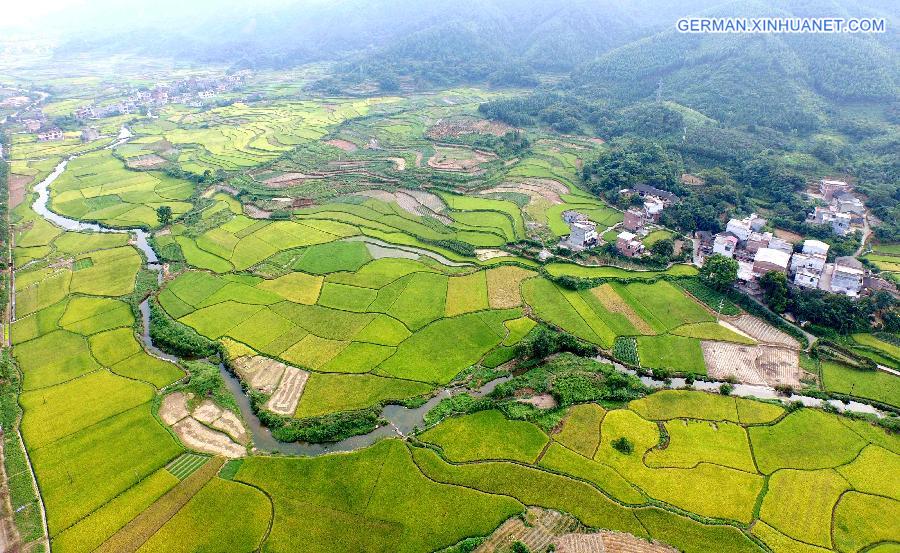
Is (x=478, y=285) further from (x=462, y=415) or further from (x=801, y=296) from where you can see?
(x=801, y=296)

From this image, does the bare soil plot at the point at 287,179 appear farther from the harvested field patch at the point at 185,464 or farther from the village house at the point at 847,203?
the village house at the point at 847,203

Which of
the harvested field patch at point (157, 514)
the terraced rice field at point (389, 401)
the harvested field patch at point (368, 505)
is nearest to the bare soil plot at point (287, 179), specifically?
the terraced rice field at point (389, 401)

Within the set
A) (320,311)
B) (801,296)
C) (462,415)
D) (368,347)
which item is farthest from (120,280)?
(801,296)

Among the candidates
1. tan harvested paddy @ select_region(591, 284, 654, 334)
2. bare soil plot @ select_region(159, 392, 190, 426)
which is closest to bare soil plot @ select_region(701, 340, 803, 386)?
tan harvested paddy @ select_region(591, 284, 654, 334)

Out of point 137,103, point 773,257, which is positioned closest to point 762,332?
point 773,257

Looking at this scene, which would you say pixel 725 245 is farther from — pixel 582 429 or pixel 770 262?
pixel 582 429
